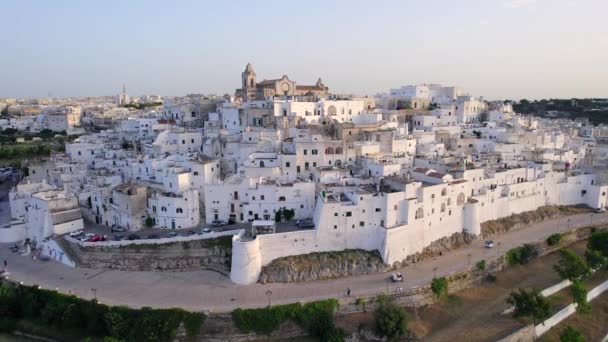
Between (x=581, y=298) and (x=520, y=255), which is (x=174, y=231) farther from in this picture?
(x=581, y=298)

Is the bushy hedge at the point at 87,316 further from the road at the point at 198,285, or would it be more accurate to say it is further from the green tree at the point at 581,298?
the green tree at the point at 581,298

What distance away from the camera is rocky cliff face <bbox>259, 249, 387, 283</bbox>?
79.8 ft

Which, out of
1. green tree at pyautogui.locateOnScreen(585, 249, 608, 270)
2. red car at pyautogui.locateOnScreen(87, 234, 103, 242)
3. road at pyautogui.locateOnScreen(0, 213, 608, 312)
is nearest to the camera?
road at pyautogui.locateOnScreen(0, 213, 608, 312)

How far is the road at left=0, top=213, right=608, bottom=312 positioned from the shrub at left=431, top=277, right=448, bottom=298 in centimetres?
70

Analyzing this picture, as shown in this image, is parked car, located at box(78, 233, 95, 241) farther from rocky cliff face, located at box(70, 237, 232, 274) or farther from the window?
the window

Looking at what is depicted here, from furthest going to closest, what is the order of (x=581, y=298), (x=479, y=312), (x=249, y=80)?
(x=249, y=80) → (x=479, y=312) → (x=581, y=298)

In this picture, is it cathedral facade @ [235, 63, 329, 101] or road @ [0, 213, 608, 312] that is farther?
cathedral facade @ [235, 63, 329, 101]

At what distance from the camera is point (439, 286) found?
23.4 meters

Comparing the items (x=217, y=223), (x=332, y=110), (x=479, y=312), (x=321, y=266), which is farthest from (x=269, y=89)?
(x=479, y=312)

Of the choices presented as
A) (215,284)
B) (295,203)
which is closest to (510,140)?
(295,203)

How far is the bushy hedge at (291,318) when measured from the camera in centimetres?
2111

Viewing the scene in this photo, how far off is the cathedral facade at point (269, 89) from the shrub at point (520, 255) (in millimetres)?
27458

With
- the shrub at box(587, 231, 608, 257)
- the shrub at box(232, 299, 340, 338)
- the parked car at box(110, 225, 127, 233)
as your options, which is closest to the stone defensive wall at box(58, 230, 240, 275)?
the parked car at box(110, 225, 127, 233)

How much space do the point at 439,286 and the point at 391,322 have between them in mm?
4104
